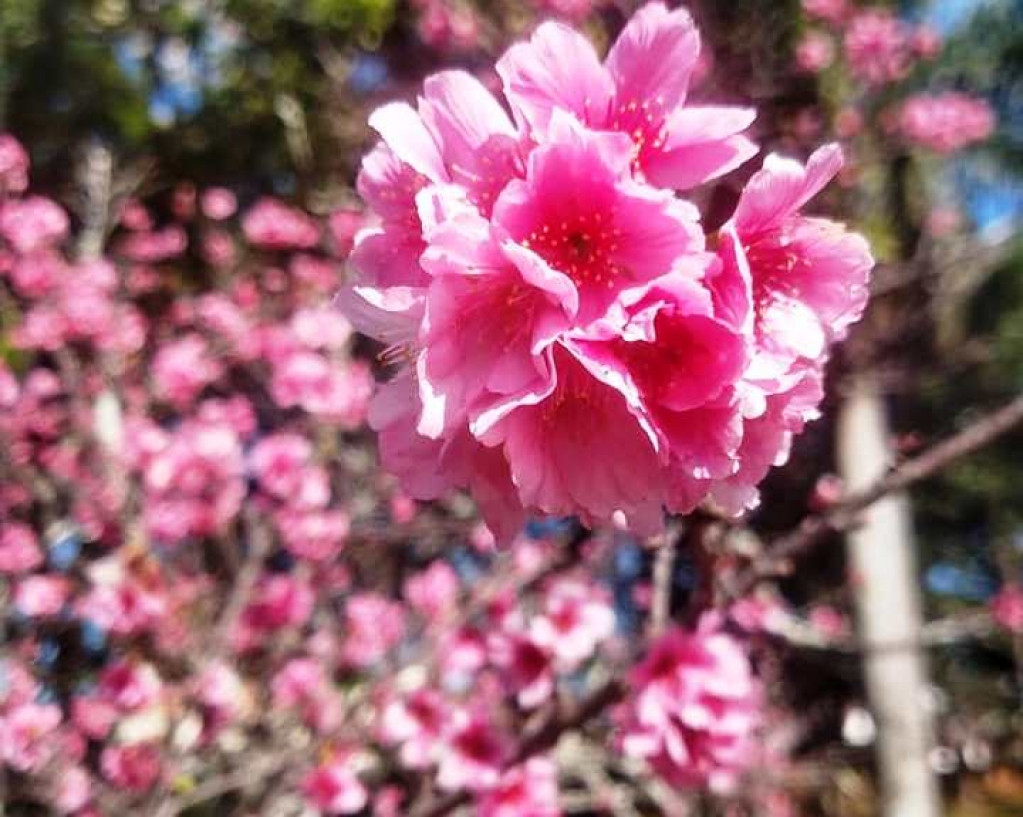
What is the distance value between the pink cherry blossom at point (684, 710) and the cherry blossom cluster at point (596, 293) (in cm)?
96

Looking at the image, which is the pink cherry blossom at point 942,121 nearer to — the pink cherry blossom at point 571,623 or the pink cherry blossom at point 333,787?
the pink cherry blossom at point 571,623

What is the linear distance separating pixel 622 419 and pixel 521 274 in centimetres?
12

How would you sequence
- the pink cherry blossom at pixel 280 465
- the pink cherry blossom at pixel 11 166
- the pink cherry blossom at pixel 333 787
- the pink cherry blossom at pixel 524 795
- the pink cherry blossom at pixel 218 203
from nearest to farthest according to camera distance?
the pink cherry blossom at pixel 524 795 → the pink cherry blossom at pixel 333 787 → the pink cherry blossom at pixel 280 465 → the pink cherry blossom at pixel 11 166 → the pink cherry blossom at pixel 218 203

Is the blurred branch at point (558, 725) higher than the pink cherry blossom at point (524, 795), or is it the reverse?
the blurred branch at point (558, 725)

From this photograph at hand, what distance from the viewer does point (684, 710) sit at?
1647 millimetres

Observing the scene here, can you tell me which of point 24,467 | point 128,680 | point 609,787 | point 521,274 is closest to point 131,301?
point 24,467

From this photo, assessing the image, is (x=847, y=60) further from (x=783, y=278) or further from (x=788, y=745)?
(x=783, y=278)

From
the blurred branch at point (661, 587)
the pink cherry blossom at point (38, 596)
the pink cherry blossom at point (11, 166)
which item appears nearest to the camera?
the blurred branch at point (661, 587)

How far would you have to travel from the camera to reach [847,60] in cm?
450

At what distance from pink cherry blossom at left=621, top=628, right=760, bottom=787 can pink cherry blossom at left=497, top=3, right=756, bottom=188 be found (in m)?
1.04

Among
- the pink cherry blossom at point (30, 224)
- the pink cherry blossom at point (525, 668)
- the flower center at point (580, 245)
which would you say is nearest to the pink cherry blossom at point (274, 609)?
the pink cherry blossom at point (30, 224)

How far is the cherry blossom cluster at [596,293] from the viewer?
68 cm

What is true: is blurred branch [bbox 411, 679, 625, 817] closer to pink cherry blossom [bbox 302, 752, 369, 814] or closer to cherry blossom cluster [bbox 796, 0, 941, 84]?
pink cherry blossom [bbox 302, 752, 369, 814]

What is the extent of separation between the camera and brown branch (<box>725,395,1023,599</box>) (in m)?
1.19
